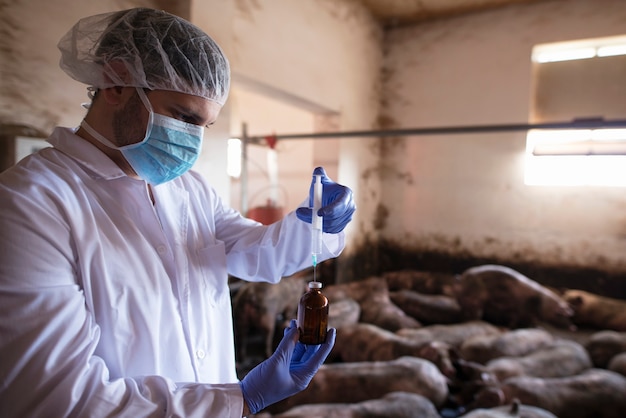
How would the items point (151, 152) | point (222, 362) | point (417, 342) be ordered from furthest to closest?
point (417, 342) → point (222, 362) → point (151, 152)

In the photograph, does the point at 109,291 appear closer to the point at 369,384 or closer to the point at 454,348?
the point at 369,384

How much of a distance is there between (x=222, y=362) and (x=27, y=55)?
1.58 meters

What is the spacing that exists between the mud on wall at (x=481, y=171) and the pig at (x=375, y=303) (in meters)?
0.73

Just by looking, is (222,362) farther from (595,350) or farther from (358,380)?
(595,350)

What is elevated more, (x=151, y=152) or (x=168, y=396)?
(x=151, y=152)

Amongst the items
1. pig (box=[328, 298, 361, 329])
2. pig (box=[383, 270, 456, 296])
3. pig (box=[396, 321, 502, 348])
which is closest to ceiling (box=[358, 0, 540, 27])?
pig (box=[383, 270, 456, 296])

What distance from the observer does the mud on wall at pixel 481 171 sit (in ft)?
14.4

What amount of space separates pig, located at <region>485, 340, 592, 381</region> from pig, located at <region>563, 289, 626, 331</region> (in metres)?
1.17

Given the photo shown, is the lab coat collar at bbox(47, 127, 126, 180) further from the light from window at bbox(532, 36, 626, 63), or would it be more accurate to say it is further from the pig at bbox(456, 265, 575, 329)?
the light from window at bbox(532, 36, 626, 63)

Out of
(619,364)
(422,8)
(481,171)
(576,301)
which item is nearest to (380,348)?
(619,364)

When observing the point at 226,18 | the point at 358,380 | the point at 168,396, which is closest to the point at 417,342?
the point at 358,380

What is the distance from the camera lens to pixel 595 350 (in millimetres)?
3141

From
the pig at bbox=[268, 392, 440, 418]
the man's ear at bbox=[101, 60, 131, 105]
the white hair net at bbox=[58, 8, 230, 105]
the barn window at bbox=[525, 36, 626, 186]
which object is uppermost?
the barn window at bbox=[525, 36, 626, 186]

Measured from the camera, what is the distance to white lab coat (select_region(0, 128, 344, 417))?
26.6 inches
